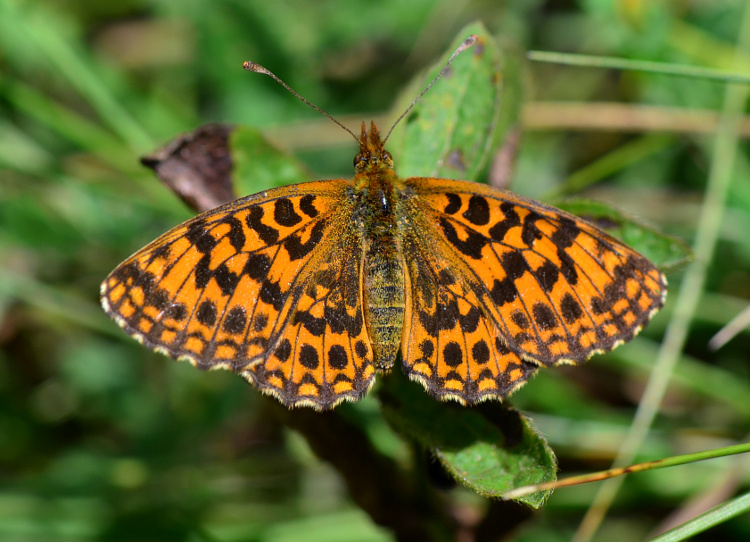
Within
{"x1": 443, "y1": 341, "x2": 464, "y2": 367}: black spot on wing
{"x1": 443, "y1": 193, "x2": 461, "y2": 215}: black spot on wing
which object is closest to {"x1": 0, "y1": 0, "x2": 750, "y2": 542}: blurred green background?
{"x1": 443, "y1": 341, "x2": 464, "y2": 367}: black spot on wing

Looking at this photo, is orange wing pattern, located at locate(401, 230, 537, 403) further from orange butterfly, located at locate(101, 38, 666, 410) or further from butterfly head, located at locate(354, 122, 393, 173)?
butterfly head, located at locate(354, 122, 393, 173)

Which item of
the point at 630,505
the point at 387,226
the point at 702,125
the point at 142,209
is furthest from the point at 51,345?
the point at 702,125

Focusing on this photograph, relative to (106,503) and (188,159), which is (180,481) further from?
(188,159)

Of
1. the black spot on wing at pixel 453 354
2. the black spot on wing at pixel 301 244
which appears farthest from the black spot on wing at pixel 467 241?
the black spot on wing at pixel 301 244

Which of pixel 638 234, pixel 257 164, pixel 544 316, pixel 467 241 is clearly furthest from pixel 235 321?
pixel 638 234

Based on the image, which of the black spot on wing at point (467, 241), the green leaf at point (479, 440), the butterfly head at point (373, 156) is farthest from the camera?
the butterfly head at point (373, 156)

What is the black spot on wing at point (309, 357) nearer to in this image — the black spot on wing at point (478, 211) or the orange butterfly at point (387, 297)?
the orange butterfly at point (387, 297)

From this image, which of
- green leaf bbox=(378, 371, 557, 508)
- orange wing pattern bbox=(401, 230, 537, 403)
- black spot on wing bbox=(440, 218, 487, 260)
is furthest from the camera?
black spot on wing bbox=(440, 218, 487, 260)
